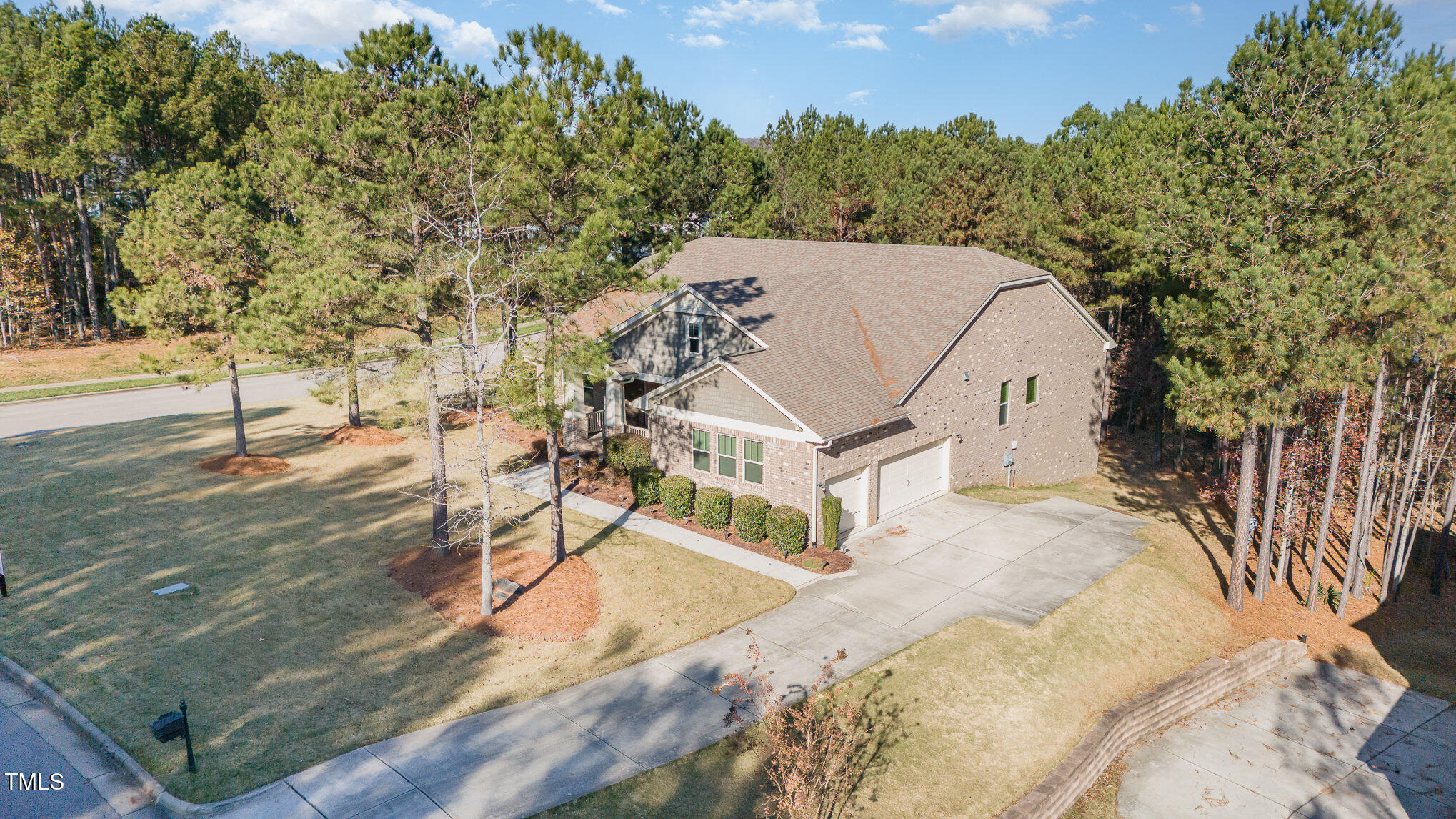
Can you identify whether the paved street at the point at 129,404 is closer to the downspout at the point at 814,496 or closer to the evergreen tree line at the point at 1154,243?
the evergreen tree line at the point at 1154,243

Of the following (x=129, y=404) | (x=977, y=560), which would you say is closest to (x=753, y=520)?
(x=977, y=560)

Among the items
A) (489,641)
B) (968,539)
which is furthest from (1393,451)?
(489,641)

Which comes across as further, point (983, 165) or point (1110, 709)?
point (983, 165)

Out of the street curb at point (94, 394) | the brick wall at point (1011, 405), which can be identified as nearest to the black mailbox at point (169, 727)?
the brick wall at point (1011, 405)

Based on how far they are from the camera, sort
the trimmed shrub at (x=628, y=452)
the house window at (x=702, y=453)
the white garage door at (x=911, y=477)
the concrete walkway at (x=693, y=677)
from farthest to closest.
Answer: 1. the trimmed shrub at (x=628, y=452)
2. the white garage door at (x=911, y=477)
3. the house window at (x=702, y=453)
4. the concrete walkway at (x=693, y=677)

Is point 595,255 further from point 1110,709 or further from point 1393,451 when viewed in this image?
point 1393,451
